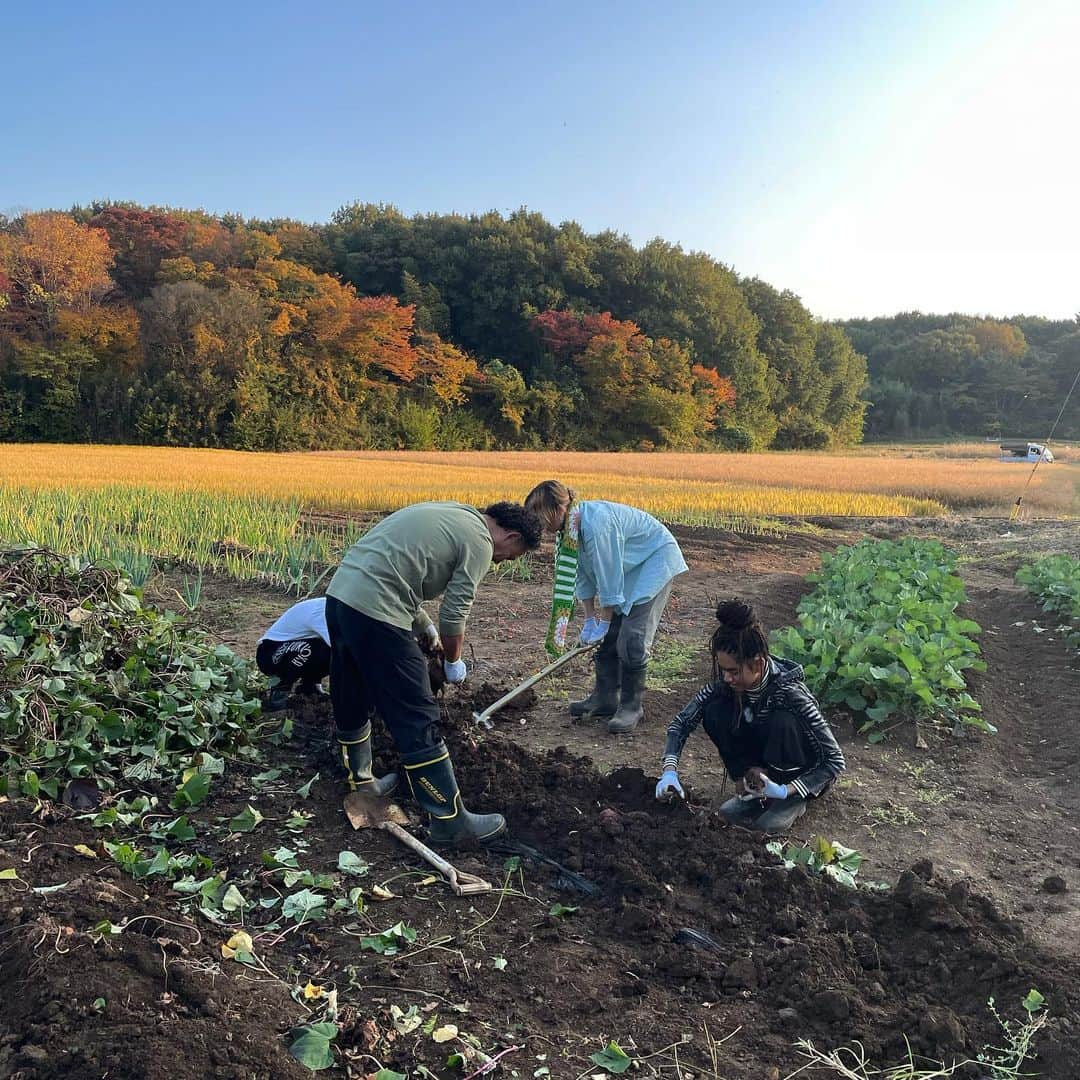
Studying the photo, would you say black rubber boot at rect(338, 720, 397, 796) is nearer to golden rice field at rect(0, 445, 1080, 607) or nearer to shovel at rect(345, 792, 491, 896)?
shovel at rect(345, 792, 491, 896)

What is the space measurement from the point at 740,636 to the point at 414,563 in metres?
1.32

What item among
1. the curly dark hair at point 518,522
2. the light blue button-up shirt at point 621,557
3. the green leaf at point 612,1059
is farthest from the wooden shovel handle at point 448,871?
the light blue button-up shirt at point 621,557

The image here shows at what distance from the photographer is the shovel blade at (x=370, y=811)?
11.2 feet

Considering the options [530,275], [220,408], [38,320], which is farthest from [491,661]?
[530,275]

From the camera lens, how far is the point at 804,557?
1097cm

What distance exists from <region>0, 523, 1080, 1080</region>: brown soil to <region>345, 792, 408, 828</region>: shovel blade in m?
0.06

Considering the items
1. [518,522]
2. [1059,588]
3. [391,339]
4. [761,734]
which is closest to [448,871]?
[518,522]

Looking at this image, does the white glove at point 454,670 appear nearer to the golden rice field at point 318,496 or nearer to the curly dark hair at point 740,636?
the curly dark hair at point 740,636

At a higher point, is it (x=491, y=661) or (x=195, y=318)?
(x=195, y=318)

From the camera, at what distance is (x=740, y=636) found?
3391 mm

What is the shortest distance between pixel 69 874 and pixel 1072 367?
201 feet

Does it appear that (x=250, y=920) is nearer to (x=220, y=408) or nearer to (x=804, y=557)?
(x=804, y=557)

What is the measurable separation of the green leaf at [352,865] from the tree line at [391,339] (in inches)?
1279

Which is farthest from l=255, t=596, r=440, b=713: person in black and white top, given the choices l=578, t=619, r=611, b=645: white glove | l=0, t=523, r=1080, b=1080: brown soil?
l=578, t=619, r=611, b=645: white glove
